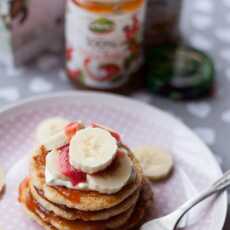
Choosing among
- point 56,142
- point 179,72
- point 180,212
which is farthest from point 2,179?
point 179,72

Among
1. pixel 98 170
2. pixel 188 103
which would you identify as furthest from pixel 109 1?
pixel 98 170

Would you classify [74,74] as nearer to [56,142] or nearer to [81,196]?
[56,142]

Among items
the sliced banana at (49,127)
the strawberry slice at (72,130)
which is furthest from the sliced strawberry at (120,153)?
the sliced banana at (49,127)

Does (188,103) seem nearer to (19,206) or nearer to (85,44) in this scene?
(85,44)

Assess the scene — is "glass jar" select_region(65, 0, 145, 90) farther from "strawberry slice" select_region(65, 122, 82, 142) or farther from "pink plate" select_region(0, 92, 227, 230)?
"strawberry slice" select_region(65, 122, 82, 142)

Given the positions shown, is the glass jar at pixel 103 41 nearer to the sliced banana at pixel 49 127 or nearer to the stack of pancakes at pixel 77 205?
the sliced banana at pixel 49 127

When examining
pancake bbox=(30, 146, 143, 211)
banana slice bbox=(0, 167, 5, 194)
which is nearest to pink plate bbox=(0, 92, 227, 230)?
banana slice bbox=(0, 167, 5, 194)

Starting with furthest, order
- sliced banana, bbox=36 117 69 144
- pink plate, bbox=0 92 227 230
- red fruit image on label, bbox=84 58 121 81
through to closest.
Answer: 1. red fruit image on label, bbox=84 58 121 81
2. sliced banana, bbox=36 117 69 144
3. pink plate, bbox=0 92 227 230
